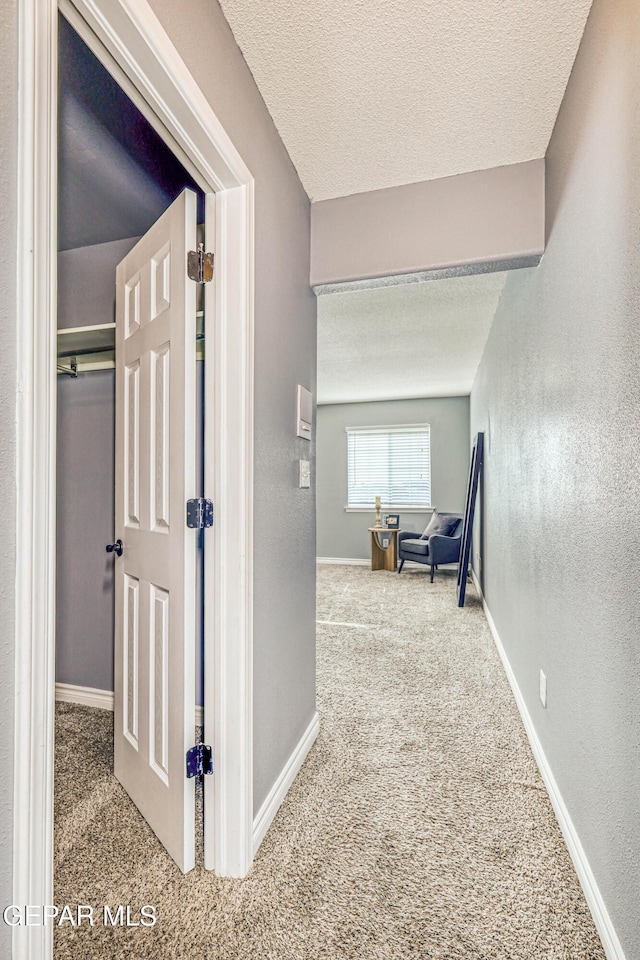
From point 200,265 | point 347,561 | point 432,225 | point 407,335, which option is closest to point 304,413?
point 200,265

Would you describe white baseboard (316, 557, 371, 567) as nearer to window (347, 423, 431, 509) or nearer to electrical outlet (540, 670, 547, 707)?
window (347, 423, 431, 509)

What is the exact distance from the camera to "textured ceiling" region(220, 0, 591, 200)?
133 centimetres

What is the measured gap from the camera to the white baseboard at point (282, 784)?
154 centimetres

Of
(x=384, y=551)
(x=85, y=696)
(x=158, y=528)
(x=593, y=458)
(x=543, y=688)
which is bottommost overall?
(x=85, y=696)

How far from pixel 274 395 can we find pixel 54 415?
3.36 ft

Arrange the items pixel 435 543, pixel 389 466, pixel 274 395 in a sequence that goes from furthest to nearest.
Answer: pixel 389 466 < pixel 435 543 < pixel 274 395

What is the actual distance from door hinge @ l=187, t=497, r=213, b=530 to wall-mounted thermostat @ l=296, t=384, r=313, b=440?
610 mm

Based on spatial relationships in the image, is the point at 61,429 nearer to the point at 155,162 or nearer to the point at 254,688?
the point at 155,162

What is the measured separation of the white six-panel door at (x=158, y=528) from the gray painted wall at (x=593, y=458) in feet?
3.69

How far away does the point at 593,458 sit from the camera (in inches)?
53.2

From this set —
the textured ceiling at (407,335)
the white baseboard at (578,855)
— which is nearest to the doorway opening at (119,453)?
the white baseboard at (578,855)

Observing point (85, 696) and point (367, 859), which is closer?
point (367, 859)

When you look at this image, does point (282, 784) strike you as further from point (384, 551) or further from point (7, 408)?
point (384, 551)

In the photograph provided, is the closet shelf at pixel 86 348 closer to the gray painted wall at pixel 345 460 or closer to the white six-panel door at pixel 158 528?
the white six-panel door at pixel 158 528
